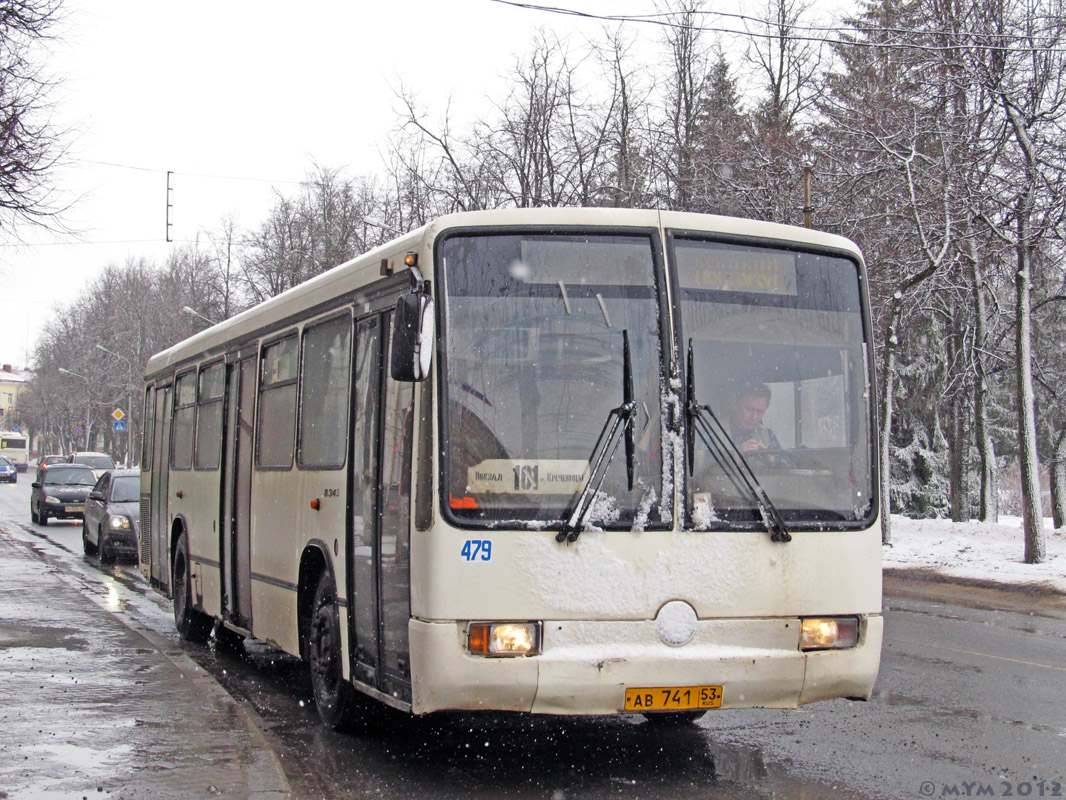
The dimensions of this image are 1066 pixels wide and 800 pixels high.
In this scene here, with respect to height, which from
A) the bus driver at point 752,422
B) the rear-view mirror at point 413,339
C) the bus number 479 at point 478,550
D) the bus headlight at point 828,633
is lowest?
the bus headlight at point 828,633

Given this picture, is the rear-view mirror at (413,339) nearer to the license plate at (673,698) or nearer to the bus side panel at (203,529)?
→ the license plate at (673,698)

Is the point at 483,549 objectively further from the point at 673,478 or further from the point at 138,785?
the point at 138,785

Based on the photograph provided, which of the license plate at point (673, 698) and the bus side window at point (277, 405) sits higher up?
the bus side window at point (277, 405)

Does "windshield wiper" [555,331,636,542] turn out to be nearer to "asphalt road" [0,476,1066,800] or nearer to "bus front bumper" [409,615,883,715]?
"bus front bumper" [409,615,883,715]

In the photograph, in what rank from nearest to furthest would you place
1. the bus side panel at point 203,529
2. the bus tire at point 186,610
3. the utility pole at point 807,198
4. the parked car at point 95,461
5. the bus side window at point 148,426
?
1. the bus side panel at point 203,529
2. the bus tire at point 186,610
3. the bus side window at point 148,426
4. the utility pole at point 807,198
5. the parked car at point 95,461

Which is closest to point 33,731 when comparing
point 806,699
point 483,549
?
point 483,549

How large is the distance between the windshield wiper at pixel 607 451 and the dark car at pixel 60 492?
30395 millimetres

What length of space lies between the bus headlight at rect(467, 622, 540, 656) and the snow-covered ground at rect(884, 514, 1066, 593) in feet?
46.5

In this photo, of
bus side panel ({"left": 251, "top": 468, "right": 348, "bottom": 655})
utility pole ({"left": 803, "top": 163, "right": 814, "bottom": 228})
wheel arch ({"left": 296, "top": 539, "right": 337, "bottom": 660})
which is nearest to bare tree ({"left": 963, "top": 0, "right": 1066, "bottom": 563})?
utility pole ({"left": 803, "top": 163, "right": 814, "bottom": 228})

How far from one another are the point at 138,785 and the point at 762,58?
36.3 metres

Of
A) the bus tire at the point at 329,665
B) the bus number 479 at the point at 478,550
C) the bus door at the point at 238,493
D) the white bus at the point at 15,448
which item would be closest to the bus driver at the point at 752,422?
the bus number 479 at the point at 478,550

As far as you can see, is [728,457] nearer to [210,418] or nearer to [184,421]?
[210,418]

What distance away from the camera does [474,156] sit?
3947 cm

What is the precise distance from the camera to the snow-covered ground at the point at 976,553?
64.3 ft
